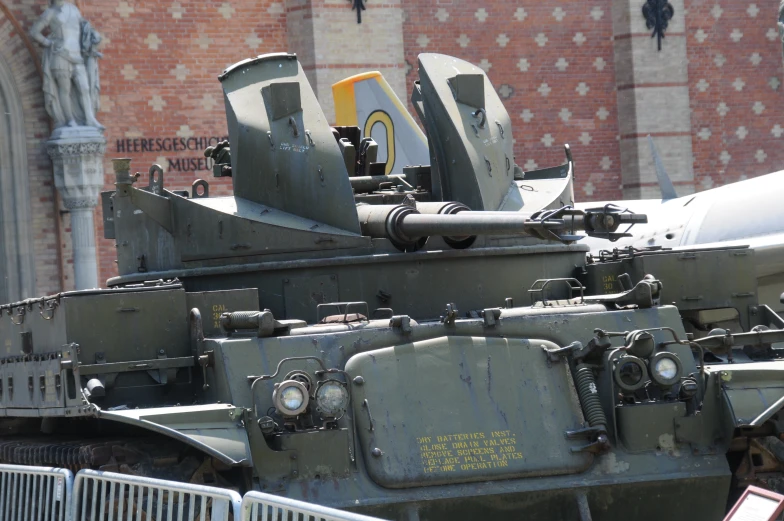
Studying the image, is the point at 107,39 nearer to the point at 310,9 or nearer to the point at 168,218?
the point at 310,9

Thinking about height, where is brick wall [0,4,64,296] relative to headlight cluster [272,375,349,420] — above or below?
above

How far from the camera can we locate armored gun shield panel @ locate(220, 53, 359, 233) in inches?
326

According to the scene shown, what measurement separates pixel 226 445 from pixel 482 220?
1852 millimetres

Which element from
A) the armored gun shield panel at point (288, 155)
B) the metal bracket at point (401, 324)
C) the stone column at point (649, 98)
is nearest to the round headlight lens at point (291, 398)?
Answer: the metal bracket at point (401, 324)

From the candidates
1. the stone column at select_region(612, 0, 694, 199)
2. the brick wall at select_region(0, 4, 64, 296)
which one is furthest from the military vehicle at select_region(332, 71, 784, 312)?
the brick wall at select_region(0, 4, 64, 296)

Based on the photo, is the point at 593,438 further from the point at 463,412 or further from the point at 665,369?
the point at 463,412

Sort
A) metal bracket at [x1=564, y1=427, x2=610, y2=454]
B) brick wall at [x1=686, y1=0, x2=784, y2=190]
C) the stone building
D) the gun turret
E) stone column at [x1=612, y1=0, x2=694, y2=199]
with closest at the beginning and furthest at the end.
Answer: metal bracket at [x1=564, y1=427, x2=610, y2=454] < the gun turret < the stone building < stone column at [x1=612, y1=0, x2=694, y2=199] < brick wall at [x1=686, y1=0, x2=784, y2=190]

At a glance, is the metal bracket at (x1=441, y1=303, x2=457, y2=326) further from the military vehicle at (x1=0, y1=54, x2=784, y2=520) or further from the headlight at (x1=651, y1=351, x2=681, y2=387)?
the headlight at (x1=651, y1=351, x2=681, y2=387)

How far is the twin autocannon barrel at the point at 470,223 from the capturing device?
269 inches

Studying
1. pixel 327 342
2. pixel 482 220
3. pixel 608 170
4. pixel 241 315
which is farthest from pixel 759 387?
pixel 608 170

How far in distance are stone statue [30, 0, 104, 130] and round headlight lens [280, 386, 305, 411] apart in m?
12.1

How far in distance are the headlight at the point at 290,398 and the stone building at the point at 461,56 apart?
1237 centimetres

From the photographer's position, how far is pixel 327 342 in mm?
6992

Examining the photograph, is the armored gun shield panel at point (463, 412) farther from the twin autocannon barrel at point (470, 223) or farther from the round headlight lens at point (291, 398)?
the twin autocannon barrel at point (470, 223)
